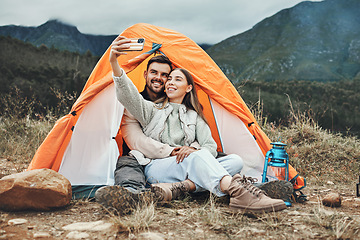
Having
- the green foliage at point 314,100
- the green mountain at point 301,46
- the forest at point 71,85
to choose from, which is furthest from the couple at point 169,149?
the green mountain at point 301,46

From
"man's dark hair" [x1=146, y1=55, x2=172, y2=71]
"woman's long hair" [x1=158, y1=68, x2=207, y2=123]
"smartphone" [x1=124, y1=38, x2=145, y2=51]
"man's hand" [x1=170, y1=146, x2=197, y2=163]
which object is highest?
"smartphone" [x1=124, y1=38, x2=145, y2=51]

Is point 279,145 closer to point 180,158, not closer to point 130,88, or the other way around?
point 180,158

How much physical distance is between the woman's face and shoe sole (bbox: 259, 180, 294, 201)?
1315mm

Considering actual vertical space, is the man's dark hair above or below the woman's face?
above

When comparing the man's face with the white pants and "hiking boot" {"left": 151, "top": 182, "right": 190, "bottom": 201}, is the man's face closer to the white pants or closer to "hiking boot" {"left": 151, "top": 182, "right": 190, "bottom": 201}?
the white pants

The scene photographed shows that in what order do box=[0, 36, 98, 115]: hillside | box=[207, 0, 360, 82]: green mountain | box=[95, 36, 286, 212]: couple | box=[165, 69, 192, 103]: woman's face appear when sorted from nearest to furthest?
box=[95, 36, 286, 212]: couple, box=[165, 69, 192, 103]: woman's face, box=[0, 36, 98, 115]: hillside, box=[207, 0, 360, 82]: green mountain

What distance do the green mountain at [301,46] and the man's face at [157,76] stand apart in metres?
50.7

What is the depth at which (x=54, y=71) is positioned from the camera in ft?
55.2

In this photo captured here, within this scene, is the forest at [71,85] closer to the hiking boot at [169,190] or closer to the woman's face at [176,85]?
the woman's face at [176,85]

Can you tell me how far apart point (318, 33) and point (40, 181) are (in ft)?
353

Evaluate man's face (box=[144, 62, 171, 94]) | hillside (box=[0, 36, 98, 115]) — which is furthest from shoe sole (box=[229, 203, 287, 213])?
hillside (box=[0, 36, 98, 115])

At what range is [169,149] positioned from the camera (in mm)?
3014

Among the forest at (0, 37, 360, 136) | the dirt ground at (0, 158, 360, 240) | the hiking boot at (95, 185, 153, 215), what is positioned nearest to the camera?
the dirt ground at (0, 158, 360, 240)

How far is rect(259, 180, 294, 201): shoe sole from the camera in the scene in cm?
263
